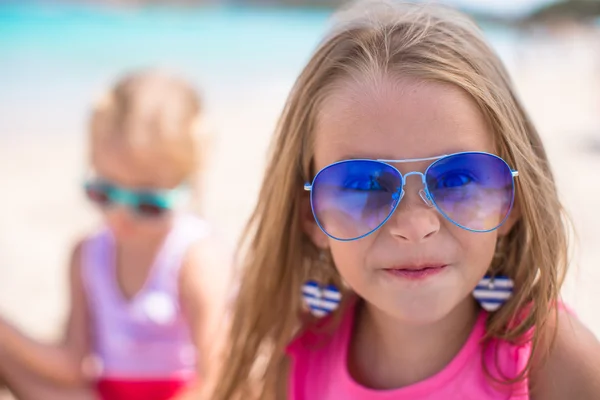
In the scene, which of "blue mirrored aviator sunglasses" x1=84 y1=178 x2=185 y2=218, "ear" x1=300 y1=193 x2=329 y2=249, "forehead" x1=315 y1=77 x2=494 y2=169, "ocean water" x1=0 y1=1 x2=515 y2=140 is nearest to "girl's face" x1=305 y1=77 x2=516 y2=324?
"forehead" x1=315 y1=77 x2=494 y2=169

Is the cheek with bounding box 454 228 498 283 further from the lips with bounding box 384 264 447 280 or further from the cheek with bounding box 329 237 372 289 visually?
the cheek with bounding box 329 237 372 289

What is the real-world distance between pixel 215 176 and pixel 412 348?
5.21 metres

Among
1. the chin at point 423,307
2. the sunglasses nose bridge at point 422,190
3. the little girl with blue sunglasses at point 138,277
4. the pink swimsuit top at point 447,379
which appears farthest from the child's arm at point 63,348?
the sunglasses nose bridge at point 422,190

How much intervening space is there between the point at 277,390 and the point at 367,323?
311 mm

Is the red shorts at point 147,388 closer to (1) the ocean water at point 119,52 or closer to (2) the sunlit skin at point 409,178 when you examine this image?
(2) the sunlit skin at point 409,178

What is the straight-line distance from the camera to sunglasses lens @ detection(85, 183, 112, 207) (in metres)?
2.84

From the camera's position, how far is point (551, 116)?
8758mm

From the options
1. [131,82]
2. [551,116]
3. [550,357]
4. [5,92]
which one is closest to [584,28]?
[551,116]

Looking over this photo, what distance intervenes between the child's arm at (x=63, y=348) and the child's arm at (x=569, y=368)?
198cm

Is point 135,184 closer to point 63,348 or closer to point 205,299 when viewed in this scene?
point 205,299

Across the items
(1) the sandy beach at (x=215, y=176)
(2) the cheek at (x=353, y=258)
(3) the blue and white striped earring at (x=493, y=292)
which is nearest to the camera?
(2) the cheek at (x=353, y=258)

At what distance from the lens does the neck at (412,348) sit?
183 cm

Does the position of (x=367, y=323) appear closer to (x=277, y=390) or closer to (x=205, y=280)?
(x=277, y=390)

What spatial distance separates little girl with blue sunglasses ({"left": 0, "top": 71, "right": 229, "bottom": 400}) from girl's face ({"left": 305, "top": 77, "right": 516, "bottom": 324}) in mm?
1305
